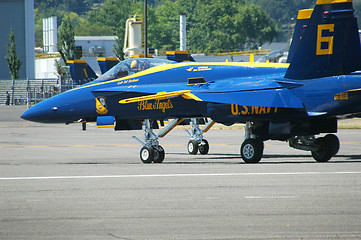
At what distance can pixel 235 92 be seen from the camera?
15.9m

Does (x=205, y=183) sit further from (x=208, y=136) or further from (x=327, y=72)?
(x=208, y=136)

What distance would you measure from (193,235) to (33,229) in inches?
84.0

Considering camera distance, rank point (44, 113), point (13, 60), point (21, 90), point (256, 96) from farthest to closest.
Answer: point (13, 60) < point (21, 90) < point (44, 113) < point (256, 96)

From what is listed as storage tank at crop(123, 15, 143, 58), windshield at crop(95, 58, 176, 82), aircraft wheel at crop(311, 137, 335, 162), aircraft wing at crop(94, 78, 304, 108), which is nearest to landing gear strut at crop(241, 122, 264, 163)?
aircraft wing at crop(94, 78, 304, 108)

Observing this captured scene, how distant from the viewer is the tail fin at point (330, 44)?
1477cm

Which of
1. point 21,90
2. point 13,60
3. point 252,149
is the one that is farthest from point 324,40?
point 13,60

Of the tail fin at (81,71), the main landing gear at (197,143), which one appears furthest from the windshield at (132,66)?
the tail fin at (81,71)

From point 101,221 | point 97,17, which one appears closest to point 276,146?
point 101,221

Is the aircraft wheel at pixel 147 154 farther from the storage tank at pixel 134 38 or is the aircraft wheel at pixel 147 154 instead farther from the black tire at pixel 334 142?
the storage tank at pixel 134 38

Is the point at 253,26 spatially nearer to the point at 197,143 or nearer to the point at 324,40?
the point at 197,143

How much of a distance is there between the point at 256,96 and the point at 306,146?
95.9 inches

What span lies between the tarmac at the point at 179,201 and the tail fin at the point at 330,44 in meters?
2.32

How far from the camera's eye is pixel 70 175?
1393cm

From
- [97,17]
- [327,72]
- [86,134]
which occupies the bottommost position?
[86,134]
